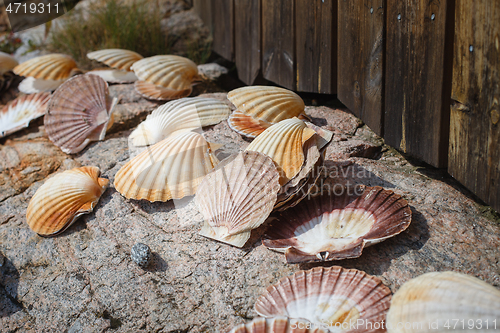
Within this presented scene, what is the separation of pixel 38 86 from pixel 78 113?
3.20 ft

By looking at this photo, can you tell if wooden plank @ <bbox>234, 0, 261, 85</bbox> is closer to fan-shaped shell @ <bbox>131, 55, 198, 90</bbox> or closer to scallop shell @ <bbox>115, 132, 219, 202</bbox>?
fan-shaped shell @ <bbox>131, 55, 198, 90</bbox>

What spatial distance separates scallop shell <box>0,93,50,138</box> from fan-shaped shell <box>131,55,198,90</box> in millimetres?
786

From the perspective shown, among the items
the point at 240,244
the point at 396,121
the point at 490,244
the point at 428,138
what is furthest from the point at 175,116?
the point at 490,244

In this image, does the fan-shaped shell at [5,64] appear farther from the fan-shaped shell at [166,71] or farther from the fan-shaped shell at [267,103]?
the fan-shaped shell at [267,103]

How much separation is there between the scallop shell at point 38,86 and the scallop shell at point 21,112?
0.17m

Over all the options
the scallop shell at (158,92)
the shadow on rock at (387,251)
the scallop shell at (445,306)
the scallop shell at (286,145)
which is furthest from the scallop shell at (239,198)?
the scallop shell at (158,92)

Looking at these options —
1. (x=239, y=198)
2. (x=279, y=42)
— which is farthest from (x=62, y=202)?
(x=279, y=42)

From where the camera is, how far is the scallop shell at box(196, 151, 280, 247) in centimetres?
157

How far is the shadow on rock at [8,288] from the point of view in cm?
172

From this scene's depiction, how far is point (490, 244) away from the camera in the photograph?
56.4 inches

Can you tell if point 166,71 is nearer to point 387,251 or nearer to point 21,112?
point 21,112

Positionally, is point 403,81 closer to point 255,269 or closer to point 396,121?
point 396,121

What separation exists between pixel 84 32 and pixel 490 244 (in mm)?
4070

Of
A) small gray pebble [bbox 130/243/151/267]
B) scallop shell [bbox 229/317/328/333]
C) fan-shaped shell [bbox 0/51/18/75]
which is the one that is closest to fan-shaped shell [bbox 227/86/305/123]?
small gray pebble [bbox 130/243/151/267]
